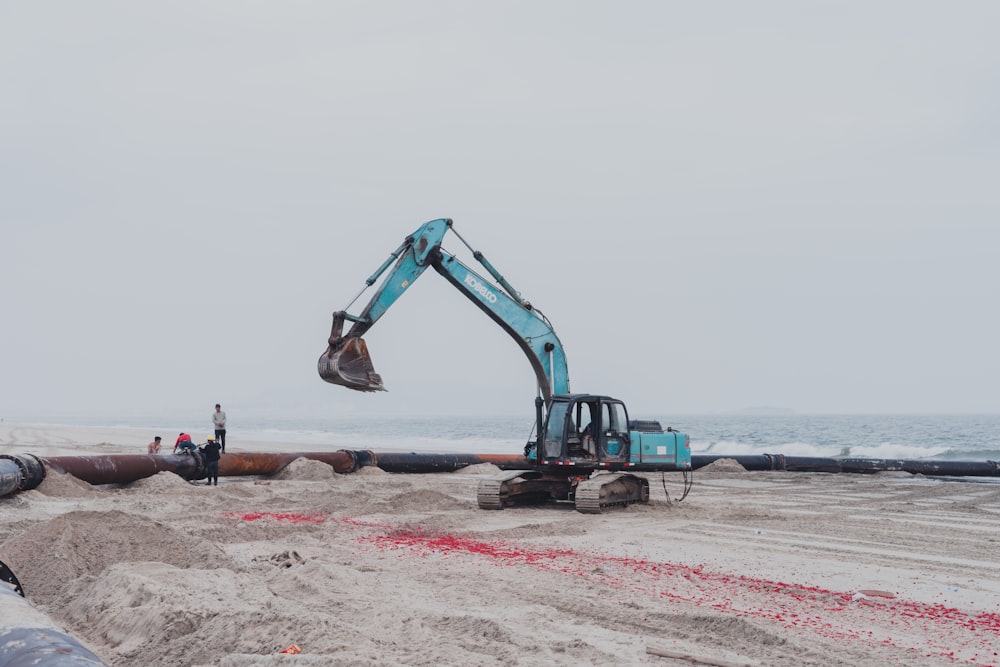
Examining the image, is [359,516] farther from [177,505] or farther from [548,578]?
[548,578]

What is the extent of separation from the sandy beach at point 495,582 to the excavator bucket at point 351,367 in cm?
220

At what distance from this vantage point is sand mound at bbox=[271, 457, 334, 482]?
23094mm

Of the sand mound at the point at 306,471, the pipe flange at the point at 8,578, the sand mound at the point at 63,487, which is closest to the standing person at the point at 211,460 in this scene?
the sand mound at the point at 306,471

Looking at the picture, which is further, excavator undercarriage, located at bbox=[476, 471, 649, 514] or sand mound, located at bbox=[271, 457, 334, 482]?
sand mound, located at bbox=[271, 457, 334, 482]

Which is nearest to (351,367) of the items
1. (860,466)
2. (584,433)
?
(584,433)

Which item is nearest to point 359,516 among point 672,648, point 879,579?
point 879,579

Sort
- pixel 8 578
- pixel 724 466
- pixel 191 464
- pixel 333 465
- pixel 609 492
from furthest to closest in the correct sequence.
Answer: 1. pixel 724 466
2. pixel 333 465
3. pixel 191 464
4. pixel 609 492
5. pixel 8 578

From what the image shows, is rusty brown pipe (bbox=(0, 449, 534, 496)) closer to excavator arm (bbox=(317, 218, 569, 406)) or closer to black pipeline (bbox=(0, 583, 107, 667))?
excavator arm (bbox=(317, 218, 569, 406))

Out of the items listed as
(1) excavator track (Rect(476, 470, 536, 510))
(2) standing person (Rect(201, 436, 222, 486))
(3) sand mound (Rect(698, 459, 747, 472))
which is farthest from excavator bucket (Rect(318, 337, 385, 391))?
(3) sand mound (Rect(698, 459, 747, 472))

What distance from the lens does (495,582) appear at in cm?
956

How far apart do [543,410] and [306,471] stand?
8.00m

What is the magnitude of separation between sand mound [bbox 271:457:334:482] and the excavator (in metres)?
7.20

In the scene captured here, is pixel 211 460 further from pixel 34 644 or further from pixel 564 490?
pixel 34 644

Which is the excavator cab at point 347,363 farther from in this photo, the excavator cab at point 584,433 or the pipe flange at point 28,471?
the pipe flange at point 28,471
